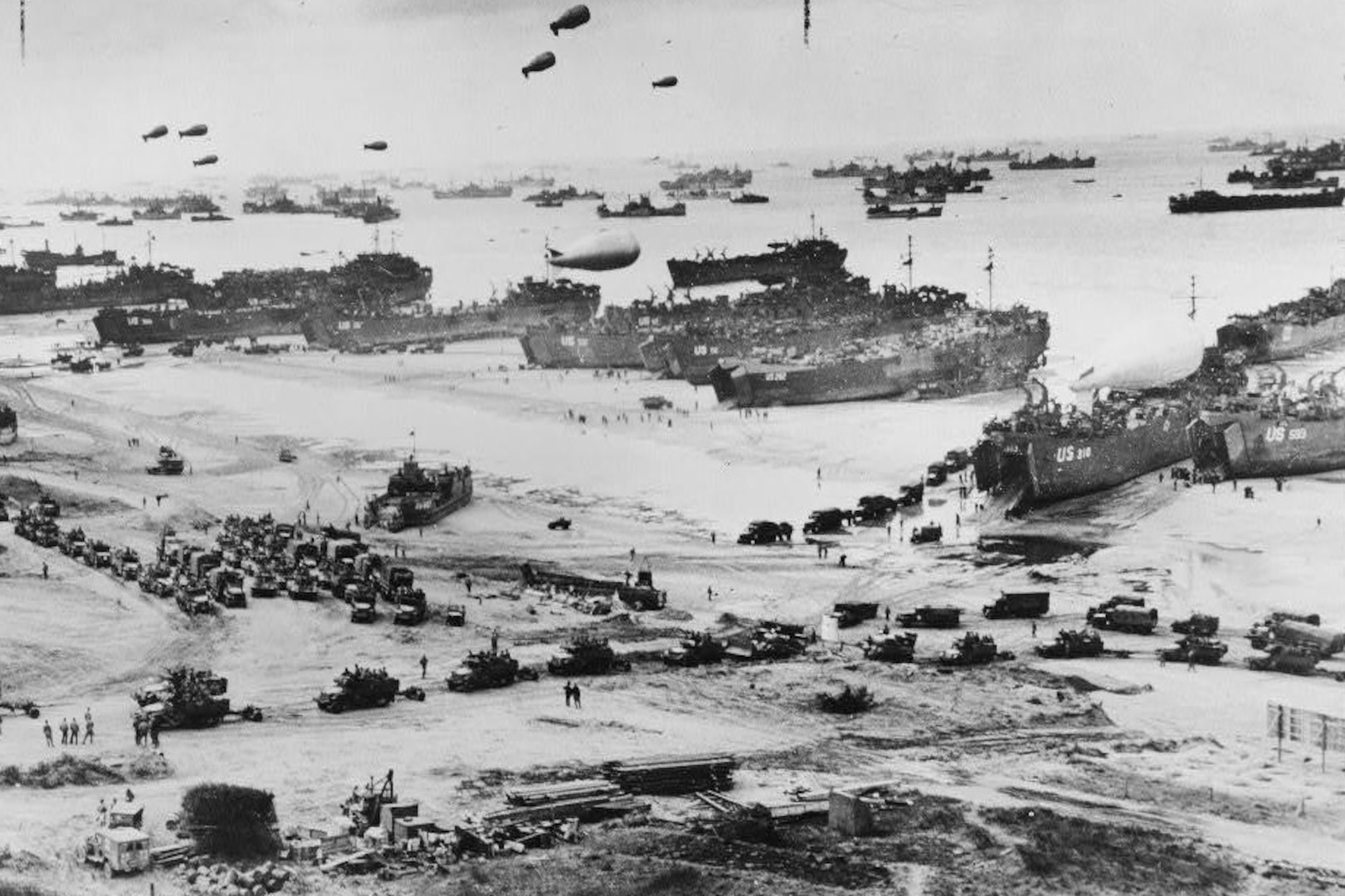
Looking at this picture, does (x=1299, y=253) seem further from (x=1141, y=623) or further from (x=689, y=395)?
(x=1141, y=623)

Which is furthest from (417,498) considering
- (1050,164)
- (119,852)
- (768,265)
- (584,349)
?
(1050,164)

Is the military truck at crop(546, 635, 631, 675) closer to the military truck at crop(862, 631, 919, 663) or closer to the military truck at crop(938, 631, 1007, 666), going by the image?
the military truck at crop(862, 631, 919, 663)

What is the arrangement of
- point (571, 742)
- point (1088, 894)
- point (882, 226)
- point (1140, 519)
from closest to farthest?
point (1088, 894)
point (571, 742)
point (1140, 519)
point (882, 226)

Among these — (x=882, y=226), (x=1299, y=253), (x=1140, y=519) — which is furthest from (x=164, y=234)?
(x=1140, y=519)

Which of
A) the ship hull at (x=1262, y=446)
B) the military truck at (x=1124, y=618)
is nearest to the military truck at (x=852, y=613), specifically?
the military truck at (x=1124, y=618)

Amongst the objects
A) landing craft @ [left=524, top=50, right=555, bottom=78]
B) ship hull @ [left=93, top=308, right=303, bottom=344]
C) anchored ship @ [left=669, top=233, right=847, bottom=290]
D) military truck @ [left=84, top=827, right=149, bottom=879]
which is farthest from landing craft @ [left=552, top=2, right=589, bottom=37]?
anchored ship @ [left=669, top=233, right=847, bottom=290]

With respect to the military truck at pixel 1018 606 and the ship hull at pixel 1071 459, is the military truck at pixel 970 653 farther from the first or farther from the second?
the ship hull at pixel 1071 459
